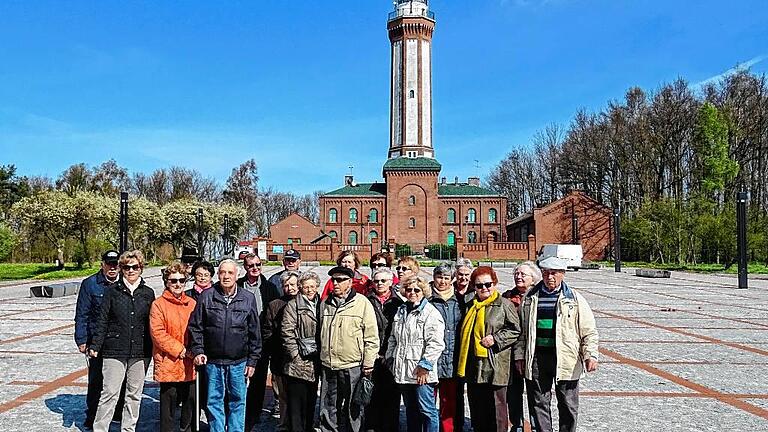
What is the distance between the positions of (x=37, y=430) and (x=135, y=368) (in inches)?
45.2

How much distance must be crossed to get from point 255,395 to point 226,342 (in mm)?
1139

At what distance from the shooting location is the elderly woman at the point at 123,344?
576 centimetres

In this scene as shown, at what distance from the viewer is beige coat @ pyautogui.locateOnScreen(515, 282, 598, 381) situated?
17.8ft

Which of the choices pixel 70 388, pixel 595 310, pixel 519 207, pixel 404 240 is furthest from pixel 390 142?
pixel 70 388

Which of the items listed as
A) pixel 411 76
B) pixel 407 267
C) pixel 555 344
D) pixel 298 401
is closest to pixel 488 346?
pixel 555 344

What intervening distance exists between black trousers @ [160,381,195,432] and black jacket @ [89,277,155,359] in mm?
408

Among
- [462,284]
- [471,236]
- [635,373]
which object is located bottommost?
[635,373]

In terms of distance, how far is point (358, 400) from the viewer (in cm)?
562

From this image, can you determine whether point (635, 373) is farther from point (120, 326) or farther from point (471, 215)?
point (471, 215)

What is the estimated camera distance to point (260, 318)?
6.17 meters

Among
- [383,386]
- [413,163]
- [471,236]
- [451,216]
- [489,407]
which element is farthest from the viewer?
→ [471,236]

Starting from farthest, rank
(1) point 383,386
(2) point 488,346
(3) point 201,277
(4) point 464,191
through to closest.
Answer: (4) point 464,191 < (3) point 201,277 < (1) point 383,386 < (2) point 488,346

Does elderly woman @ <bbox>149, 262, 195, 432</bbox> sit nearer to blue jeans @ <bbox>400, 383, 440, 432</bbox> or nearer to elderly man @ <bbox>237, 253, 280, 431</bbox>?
elderly man @ <bbox>237, 253, 280, 431</bbox>

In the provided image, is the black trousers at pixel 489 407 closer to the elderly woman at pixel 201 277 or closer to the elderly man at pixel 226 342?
the elderly man at pixel 226 342
